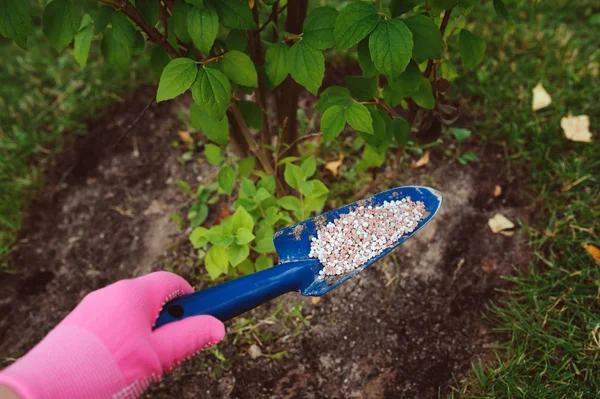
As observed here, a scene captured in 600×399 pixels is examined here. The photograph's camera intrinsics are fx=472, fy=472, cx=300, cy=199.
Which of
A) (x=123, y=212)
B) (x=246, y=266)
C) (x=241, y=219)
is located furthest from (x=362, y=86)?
(x=123, y=212)

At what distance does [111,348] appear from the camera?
3.64 feet

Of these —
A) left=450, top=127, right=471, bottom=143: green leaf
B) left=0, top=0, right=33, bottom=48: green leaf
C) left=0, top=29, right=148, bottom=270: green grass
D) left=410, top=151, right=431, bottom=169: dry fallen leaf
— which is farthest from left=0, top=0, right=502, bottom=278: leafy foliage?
left=0, top=29, right=148, bottom=270: green grass

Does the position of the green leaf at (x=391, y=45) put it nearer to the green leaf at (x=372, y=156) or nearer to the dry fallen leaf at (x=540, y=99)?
the green leaf at (x=372, y=156)

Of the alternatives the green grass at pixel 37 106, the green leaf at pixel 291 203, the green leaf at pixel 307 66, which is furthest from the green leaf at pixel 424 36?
the green grass at pixel 37 106

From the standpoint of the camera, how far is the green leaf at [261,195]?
1.56 meters

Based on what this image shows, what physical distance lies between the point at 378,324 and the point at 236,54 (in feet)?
3.35

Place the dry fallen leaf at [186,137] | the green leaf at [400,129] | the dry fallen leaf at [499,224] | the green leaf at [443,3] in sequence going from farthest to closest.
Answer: the dry fallen leaf at [186,137], the dry fallen leaf at [499,224], the green leaf at [400,129], the green leaf at [443,3]

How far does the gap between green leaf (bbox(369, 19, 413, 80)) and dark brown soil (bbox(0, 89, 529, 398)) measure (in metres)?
0.93

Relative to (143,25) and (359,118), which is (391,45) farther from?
(143,25)

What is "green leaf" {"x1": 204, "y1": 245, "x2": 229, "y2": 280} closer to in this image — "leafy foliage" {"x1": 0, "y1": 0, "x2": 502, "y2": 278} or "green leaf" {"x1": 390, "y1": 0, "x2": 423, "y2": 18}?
"leafy foliage" {"x1": 0, "y1": 0, "x2": 502, "y2": 278}

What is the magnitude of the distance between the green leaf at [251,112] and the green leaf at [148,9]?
365mm

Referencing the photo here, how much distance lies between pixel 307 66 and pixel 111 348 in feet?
2.69

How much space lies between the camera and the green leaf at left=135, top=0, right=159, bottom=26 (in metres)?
1.17

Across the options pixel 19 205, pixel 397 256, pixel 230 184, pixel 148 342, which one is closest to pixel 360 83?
pixel 230 184
